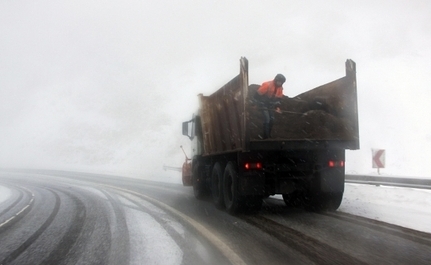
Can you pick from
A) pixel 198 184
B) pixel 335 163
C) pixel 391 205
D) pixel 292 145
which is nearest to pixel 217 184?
pixel 198 184

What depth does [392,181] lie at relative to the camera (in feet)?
37.1

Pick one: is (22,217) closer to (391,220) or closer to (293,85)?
(391,220)

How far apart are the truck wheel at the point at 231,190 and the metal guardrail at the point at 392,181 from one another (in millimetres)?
4849

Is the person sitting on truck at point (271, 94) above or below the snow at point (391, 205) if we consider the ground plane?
above

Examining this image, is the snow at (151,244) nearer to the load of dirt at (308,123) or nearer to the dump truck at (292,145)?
the dump truck at (292,145)

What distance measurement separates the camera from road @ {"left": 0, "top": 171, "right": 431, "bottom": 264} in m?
4.84

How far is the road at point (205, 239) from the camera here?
15.9 ft

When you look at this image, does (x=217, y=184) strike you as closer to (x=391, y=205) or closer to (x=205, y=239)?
(x=205, y=239)

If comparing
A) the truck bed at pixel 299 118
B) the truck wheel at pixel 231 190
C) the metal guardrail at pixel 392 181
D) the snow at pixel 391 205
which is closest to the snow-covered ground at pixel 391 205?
the snow at pixel 391 205

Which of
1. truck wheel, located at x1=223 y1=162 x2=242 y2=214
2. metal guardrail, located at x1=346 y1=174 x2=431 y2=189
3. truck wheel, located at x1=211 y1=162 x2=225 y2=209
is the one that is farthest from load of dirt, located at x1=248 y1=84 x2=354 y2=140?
metal guardrail, located at x1=346 y1=174 x2=431 y2=189

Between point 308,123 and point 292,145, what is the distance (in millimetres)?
719

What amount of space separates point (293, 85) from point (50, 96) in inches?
1806

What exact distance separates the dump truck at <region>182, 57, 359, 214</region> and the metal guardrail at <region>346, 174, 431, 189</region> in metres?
2.95

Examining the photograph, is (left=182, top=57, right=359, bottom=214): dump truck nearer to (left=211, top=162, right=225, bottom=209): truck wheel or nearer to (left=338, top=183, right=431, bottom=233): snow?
(left=211, top=162, right=225, bottom=209): truck wheel
